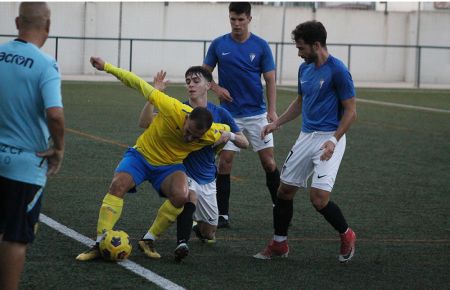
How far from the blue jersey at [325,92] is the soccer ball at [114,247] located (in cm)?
182

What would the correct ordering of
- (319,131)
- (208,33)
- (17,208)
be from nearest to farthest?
(17,208) → (319,131) → (208,33)

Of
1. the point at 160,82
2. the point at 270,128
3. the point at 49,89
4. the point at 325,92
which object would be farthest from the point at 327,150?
the point at 49,89

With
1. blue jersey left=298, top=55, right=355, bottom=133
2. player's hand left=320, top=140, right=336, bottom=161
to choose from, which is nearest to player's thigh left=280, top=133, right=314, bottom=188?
blue jersey left=298, top=55, right=355, bottom=133

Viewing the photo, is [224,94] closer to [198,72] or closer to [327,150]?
[198,72]

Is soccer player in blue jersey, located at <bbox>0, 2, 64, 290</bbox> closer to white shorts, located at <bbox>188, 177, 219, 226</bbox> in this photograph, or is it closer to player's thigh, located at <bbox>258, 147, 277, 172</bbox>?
white shorts, located at <bbox>188, 177, 219, 226</bbox>

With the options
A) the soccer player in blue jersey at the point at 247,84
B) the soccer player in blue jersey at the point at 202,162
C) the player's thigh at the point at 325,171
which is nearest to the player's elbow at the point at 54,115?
the soccer player in blue jersey at the point at 202,162

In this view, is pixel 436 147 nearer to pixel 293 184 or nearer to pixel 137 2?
pixel 293 184

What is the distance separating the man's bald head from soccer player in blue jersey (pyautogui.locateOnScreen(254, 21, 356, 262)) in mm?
2820

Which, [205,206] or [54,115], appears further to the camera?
[205,206]

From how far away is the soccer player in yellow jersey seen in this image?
7785mm

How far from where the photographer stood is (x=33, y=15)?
5520 mm

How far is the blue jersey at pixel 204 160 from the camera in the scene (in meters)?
8.51

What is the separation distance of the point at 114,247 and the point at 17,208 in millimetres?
2010

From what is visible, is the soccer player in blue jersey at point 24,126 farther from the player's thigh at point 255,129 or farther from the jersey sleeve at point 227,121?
the player's thigh at point 255,129
